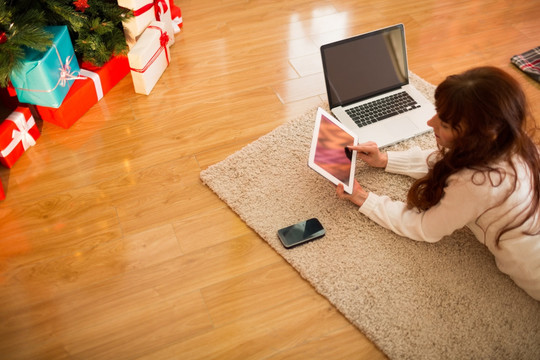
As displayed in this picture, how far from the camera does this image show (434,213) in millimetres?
1446

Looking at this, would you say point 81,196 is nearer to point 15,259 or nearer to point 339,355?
point 15,259

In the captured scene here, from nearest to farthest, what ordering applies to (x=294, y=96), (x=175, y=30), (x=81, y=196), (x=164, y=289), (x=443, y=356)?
(x=443, y=356), (x=164, y=289), (x=81, y=196), (x=294, y=96), (x=175, y=30)

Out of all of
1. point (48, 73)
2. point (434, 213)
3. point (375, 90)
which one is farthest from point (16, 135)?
point (434, 213)

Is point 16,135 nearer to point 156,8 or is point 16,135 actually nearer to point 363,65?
point 156,8

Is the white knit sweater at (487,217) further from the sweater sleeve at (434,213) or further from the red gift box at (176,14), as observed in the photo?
the red gift box at (176,14)

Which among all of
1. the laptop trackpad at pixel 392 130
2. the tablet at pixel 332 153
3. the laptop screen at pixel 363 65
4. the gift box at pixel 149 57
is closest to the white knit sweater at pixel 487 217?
the tablet at pixel 332 153

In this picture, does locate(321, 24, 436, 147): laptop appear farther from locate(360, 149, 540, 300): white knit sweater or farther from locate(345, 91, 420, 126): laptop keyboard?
locate(360, 149, 540, 300): white knit sweater

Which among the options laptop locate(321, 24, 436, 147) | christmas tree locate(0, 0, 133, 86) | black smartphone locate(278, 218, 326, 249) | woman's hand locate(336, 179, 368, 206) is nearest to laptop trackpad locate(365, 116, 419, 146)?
laptop locate(321, 24, 436, 147)

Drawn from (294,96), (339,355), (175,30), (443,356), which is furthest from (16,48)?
(443,356)

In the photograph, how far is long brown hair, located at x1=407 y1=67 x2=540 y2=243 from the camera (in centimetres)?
122

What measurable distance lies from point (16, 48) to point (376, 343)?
1395 mm

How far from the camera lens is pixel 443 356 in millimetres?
1351

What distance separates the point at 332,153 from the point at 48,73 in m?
1.00

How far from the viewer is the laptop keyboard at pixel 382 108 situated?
1.85 metres
